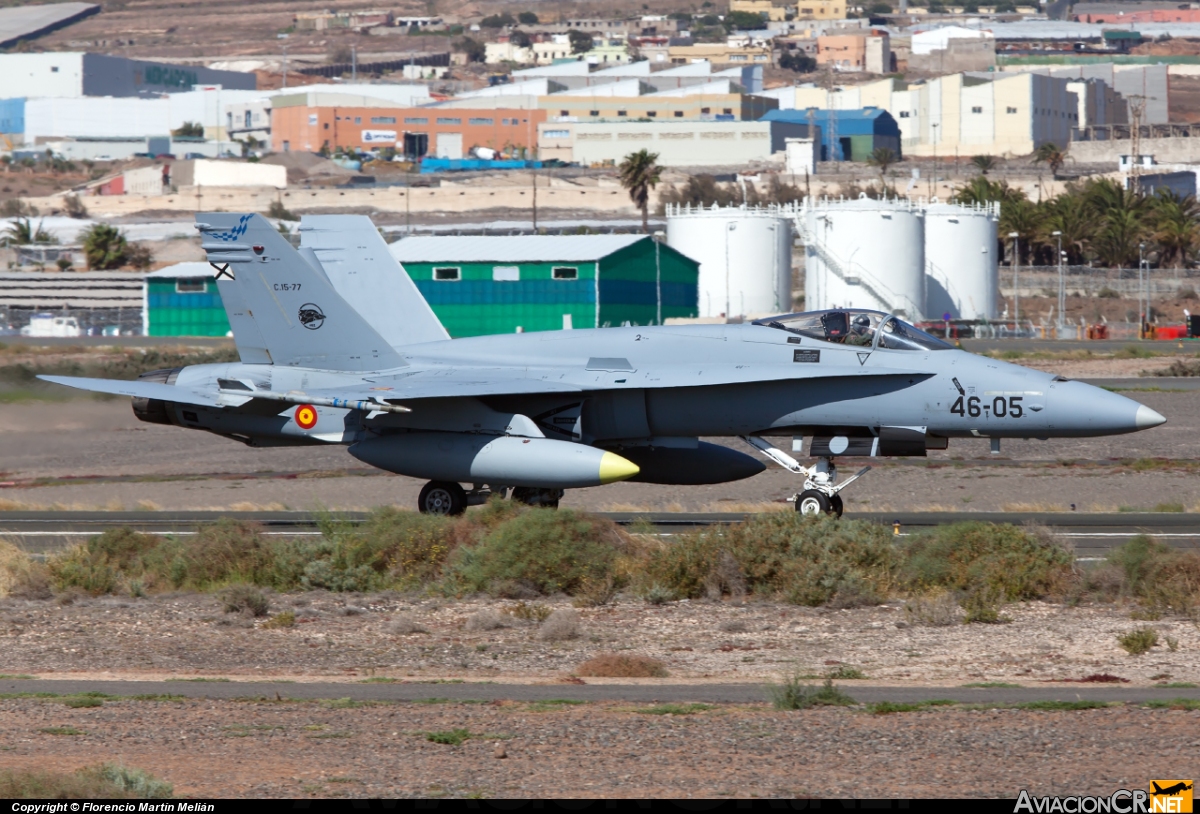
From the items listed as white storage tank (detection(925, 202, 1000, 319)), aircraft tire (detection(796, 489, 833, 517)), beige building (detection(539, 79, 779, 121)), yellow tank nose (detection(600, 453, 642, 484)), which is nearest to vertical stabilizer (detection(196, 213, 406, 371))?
yellow tank nose (detection(600, 453, 642, 484))

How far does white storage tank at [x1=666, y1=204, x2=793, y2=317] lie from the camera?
84688 millimetres

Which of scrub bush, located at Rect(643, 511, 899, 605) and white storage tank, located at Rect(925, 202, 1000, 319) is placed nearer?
scrub bush, located at Rect(643, 511, 899, 605)

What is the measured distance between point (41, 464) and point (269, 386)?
58.0ft

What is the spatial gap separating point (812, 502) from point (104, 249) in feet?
298

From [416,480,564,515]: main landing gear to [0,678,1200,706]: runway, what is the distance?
10158 mm

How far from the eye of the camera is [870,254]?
82.0 metres


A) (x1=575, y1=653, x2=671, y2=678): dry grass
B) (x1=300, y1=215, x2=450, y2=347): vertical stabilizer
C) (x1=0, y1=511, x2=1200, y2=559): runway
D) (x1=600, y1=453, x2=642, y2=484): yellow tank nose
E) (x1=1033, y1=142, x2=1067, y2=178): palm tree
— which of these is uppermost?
(x1=1033, y1=142, x2=1067, y2=178): palm tree

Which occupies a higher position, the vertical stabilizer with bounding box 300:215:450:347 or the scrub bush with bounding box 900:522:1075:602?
the vertical stabilizer with bounding box 300:215:450:347

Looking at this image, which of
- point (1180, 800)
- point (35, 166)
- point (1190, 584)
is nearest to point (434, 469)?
point (1190, 584)

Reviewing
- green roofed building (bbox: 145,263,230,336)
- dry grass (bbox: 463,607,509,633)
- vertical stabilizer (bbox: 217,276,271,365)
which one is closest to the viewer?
dry grass (bbox: 463,607,509,633)

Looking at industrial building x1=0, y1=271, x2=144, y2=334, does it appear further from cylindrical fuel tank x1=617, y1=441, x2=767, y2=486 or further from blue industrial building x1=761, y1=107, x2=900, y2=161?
blue industrial building x1=761, y1=107, x2=900, y2=161

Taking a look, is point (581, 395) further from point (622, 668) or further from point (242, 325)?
point (622, 668)

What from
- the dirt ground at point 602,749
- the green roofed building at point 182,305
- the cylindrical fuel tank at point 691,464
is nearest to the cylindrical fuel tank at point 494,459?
the cylindrical fuel tank at point 691,464

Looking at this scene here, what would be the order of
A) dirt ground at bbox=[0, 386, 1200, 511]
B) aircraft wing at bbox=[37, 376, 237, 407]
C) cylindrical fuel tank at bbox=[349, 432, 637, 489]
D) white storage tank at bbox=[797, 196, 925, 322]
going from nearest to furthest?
cylindrical fuel tank at bbox=[349, 432, 637, 489] → aircraft wing at bbox=[37, 376, 237, 407] → dirt ground at bbox=[0, 386, 1200, 511] → white storage tank at bbox=[797, 196, 925, 322]
